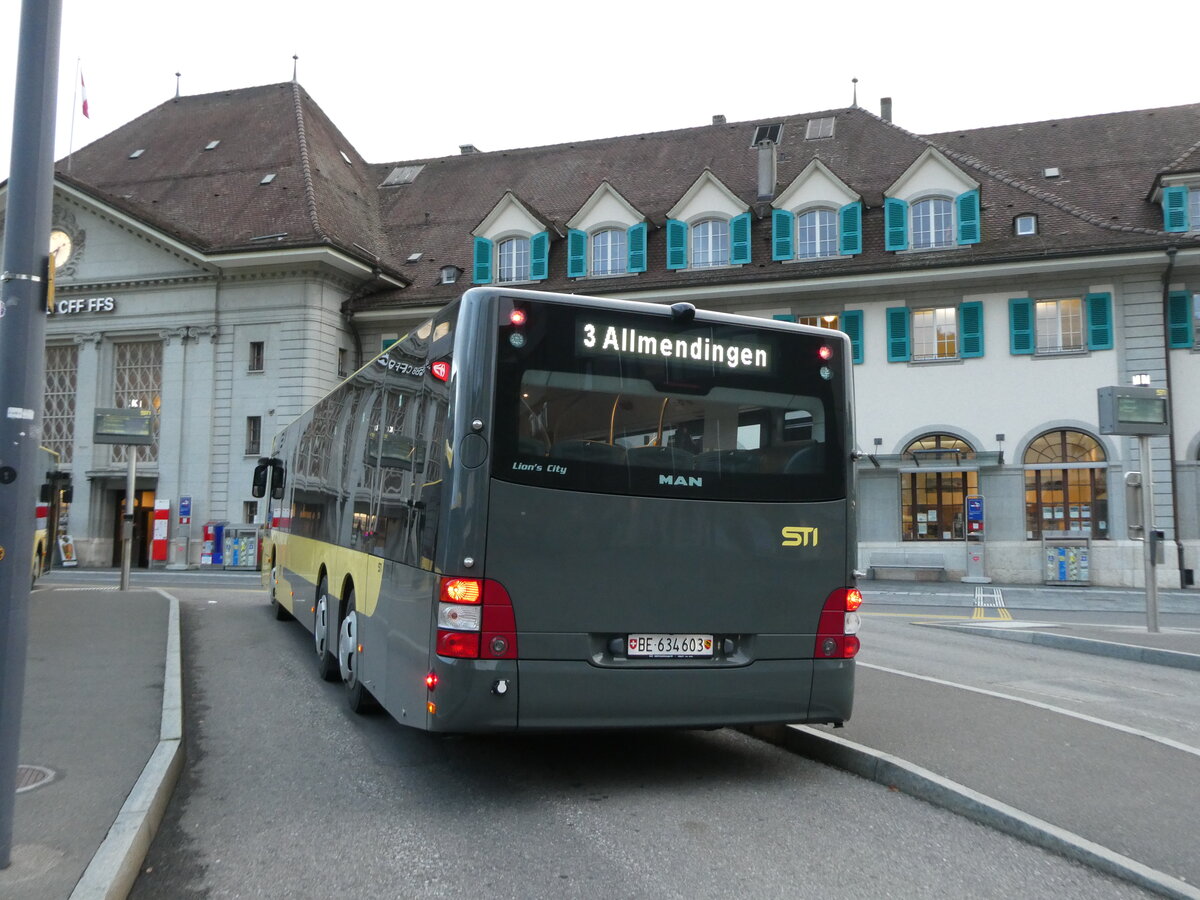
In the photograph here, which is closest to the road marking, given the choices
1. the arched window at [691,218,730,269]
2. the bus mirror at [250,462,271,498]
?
the bus mirror at [250,462,271,498]

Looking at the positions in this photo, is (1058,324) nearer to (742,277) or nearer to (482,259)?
(742,277)

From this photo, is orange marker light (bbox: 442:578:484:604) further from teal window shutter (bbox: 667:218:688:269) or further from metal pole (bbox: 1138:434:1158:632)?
teal window shutter (bbox: 667:218:688:269)

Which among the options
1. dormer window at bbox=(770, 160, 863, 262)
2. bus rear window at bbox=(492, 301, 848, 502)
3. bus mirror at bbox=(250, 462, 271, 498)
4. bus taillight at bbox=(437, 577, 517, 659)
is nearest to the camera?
bus taillight at bbox=(437, 577, 517, 659)

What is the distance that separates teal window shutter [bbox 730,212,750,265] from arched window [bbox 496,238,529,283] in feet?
22.2

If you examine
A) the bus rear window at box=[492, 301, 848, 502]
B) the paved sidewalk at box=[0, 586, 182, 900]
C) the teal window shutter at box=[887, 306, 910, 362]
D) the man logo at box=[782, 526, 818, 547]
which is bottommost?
the paved sidewalk at box=[0, 586, 182, 900]

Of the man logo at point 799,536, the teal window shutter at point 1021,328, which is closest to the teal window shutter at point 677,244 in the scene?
the teal window shutter at point 1021,328

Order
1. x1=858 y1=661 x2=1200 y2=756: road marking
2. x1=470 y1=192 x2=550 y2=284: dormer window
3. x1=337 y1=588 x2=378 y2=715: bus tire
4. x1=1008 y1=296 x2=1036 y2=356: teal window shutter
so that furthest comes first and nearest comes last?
x1=470 y1=192 x2=550 y2=284: dormer window, x1=1008 y1=296 x2=1036 y2=356: teal window shutter, x1=337 y1=588 x2=378 y2=715: bus tire, x1=858 y1=661 x2=1200 y2=756: road marking

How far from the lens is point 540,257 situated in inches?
1329

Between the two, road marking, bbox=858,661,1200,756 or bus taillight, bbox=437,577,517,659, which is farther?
road marking, bbox=858,661,1200,756

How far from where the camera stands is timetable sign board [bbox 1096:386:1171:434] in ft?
48.2

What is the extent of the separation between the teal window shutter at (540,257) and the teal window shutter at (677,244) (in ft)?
13.4

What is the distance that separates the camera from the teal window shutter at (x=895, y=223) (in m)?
29.4

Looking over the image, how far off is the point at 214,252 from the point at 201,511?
26.9 ft

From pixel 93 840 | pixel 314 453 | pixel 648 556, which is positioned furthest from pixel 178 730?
pixel 314 453
